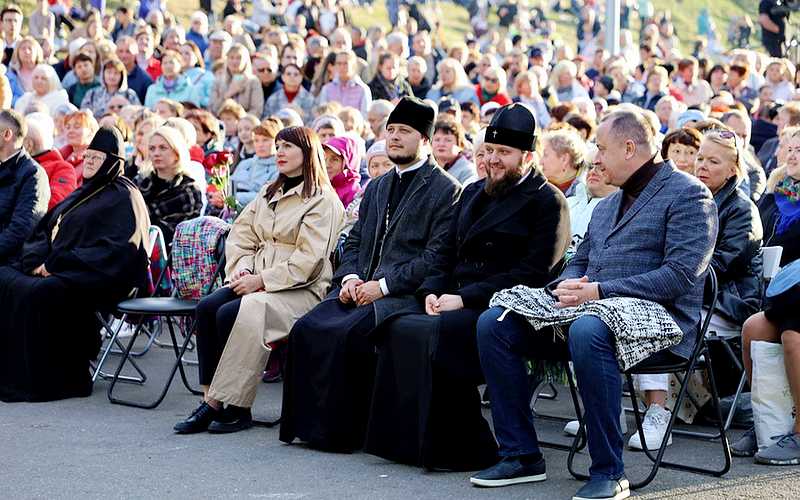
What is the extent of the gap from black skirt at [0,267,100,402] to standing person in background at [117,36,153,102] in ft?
25.7

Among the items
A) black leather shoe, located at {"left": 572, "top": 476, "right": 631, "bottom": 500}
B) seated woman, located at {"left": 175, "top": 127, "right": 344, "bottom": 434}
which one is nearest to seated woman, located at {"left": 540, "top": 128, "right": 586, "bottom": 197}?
seated woman, located at {"left": 175, "top": 127, "right": 344, "bottom": 434}

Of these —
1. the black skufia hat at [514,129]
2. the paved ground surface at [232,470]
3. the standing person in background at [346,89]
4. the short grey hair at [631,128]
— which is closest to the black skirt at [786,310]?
the paved ground surface at [232,470]

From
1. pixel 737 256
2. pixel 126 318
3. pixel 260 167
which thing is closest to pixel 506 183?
pixel 737 256

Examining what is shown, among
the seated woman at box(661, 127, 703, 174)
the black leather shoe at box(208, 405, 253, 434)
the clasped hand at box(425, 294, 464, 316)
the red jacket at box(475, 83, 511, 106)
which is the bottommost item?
the black leather shoe at box(208, 405, 253, 434)

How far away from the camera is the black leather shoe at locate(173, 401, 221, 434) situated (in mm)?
7230

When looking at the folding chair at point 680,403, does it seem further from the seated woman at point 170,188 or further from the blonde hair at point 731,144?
the seated woman at point 170,188

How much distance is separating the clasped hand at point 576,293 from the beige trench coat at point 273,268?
2.07 meters

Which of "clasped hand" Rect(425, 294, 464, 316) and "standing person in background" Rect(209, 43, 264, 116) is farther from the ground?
"standing person in background" Rect(209, 43, 264, 116)

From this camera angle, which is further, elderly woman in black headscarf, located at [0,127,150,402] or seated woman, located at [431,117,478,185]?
seated woman, located at [431,117,478,185]

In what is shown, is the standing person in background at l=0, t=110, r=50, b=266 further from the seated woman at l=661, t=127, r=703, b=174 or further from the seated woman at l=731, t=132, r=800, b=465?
the seated woman at l=731, t=132, r=800, b=465

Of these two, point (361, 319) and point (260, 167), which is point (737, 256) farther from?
point (260, 167)

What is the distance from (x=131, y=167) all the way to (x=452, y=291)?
5087mm

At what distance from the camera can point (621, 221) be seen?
6.05 meters

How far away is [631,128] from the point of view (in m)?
6.04
